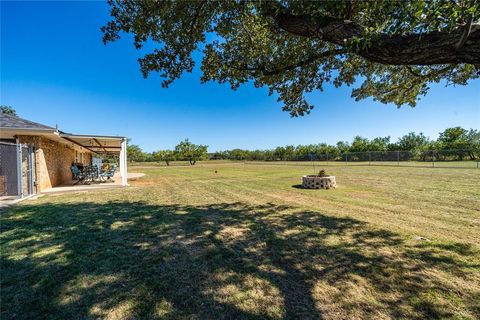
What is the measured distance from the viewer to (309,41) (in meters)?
5.32

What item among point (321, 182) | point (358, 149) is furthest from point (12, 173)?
point (358, 149)

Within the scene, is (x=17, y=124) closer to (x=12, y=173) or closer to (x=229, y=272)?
(x=12, y=173)

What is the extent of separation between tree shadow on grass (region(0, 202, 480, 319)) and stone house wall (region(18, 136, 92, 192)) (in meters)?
6.77

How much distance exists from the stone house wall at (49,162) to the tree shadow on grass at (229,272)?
677 cm

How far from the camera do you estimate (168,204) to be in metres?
7.13

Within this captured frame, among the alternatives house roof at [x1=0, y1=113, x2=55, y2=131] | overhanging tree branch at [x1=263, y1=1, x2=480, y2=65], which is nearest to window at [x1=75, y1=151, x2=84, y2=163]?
house roof at [x1=0, y1=113, x2=55, y2=131]

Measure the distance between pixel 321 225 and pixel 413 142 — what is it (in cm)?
4369

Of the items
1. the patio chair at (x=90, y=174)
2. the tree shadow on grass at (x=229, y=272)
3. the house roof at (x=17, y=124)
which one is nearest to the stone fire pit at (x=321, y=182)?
the tree shadow on grass at (x=229, y=272)

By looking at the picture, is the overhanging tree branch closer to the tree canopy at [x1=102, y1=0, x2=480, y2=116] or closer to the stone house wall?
the tree canopy at [x1=102, y1=0, x2=480, y2=116]

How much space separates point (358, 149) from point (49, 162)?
44686 millimetres

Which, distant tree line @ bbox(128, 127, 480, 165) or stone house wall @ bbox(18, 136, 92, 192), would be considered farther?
distant tree line @ bbox(128, 127, 480, 165)

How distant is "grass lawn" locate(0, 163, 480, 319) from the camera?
223 centimetres

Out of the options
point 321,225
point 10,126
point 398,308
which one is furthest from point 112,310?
point 10,126

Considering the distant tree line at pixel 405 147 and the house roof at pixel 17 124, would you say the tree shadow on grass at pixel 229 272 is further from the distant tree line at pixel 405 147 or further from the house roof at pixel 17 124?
the distant tree line at pixel 405 147
